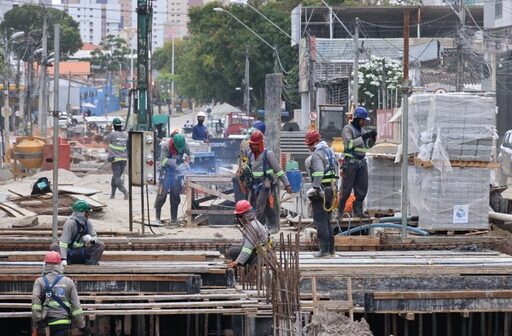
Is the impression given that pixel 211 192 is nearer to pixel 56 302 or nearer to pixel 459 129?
pixel 459 129

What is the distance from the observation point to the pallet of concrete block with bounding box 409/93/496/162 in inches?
786

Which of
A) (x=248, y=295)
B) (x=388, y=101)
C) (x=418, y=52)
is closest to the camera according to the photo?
(x=248, y=295)

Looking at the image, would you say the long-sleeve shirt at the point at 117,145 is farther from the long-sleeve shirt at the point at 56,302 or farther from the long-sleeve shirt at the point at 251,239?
the long-sleeve shirt at the point at 56,302

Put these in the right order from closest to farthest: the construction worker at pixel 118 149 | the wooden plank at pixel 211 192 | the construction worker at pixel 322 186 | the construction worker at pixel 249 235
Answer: the construction worker at pixel 249 235
the construction worker at pixel 322 186
the wooden plank at pixel 211 192
the construction worker at pixel 118 149

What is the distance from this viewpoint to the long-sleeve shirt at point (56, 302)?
14.7m

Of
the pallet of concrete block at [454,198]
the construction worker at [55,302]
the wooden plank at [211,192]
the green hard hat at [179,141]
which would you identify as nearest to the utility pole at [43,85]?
the green hard hat at [179,141]

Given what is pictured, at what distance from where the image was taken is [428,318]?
1681 cm

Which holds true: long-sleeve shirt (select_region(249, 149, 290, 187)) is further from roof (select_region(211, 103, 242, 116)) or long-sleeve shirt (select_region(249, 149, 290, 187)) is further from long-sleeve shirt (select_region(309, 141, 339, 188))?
roof (select_region(211, 103, 242, 116))

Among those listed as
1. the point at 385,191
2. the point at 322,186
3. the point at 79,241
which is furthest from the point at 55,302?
the point at 385,191

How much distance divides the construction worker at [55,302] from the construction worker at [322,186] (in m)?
4.20

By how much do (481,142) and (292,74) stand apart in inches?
2638

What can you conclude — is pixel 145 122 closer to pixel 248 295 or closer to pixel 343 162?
pixel 343 162

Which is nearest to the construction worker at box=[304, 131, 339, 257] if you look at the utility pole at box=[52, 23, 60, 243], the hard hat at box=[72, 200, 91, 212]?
the hard hat at box=[72, 200, 91, 212]

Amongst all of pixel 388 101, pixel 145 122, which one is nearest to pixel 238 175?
pixel 145 122
